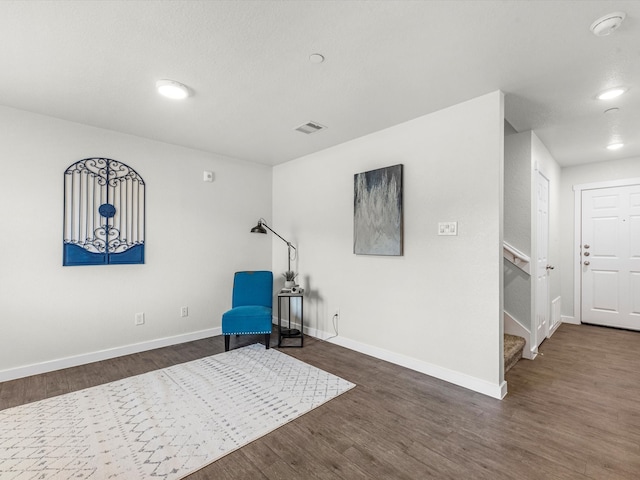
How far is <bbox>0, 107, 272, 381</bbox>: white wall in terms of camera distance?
269 centimetres

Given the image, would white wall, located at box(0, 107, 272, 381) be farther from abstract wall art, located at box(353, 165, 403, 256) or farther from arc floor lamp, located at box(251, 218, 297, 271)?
abstract wall art, located at box(353, 165, 403, 256)

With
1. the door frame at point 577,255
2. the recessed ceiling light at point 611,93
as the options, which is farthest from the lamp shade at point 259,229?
the door frame at point 577,255

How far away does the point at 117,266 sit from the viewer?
3236 millimetres

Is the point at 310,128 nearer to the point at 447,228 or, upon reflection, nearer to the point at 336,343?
the point at 447,228

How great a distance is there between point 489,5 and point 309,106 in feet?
4.88

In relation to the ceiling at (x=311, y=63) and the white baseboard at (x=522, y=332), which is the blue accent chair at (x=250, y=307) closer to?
the ceiling at (x=311, y=63)

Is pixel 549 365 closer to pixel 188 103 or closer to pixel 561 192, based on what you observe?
pixel 561 192

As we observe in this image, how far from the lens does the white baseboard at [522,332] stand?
312cm

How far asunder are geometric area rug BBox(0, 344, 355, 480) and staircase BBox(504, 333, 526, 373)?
1.54 meters

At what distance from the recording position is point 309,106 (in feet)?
8.69

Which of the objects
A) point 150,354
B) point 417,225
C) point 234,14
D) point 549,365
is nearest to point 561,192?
point 549,365

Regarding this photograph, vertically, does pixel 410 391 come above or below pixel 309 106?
below

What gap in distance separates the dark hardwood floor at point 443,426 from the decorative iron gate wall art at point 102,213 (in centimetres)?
113

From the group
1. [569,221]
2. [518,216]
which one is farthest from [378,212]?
[569,221]
